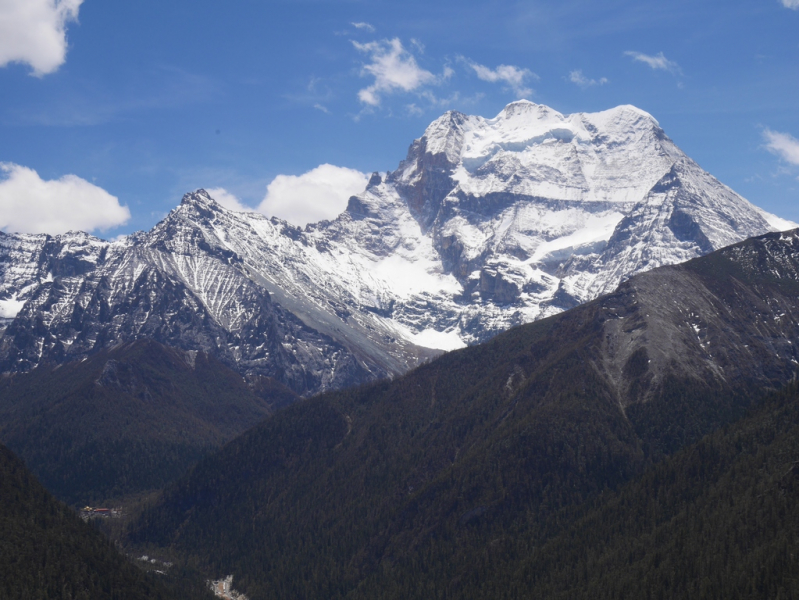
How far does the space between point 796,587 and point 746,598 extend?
9.65 m

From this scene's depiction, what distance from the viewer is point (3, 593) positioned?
19800cm

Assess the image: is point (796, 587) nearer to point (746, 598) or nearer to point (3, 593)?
point (746, 598)

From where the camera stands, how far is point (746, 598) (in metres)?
199

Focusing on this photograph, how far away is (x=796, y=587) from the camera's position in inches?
7648

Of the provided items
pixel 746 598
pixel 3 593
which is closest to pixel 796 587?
pixel 746 598

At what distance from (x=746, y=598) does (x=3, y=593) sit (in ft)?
456

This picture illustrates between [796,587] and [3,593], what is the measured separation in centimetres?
14647
